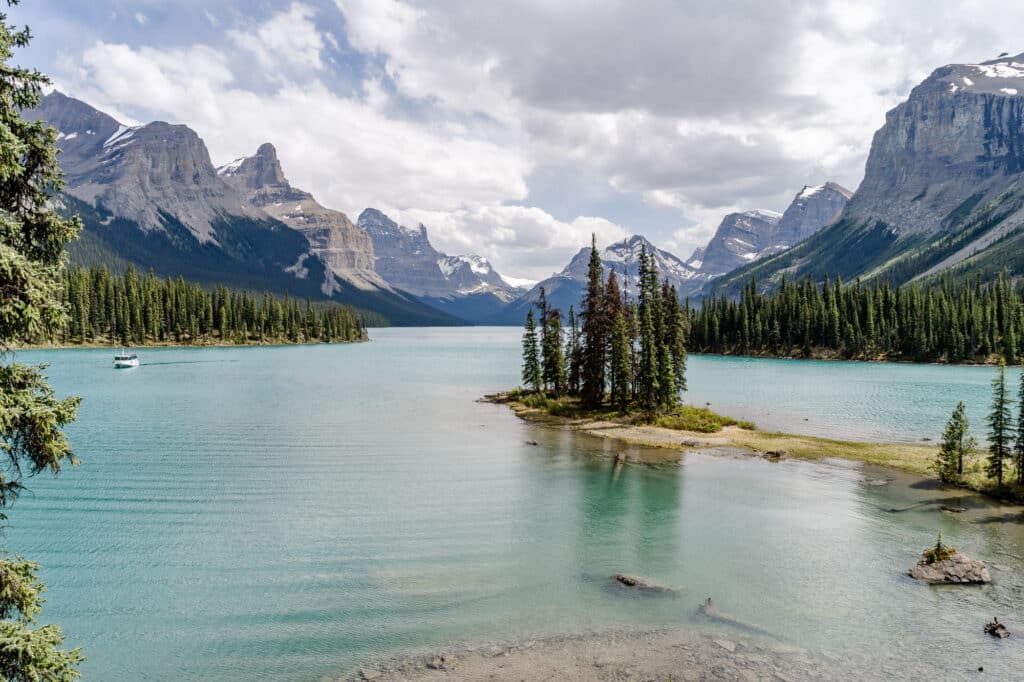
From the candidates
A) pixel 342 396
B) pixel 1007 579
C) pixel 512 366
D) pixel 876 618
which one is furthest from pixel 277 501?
pixel 512 366

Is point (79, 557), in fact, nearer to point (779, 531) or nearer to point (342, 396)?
point (779, 531)

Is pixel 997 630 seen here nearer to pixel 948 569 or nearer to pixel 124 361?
pixel 948 569

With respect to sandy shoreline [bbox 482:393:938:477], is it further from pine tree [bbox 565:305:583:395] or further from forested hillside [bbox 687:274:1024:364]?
forested hillside [bbox 687:274:1024:364]

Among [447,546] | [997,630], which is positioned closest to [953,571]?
[997,630]

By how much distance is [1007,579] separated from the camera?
25.0 m

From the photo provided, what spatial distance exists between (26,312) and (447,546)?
22.6 meters

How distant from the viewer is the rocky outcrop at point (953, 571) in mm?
24828

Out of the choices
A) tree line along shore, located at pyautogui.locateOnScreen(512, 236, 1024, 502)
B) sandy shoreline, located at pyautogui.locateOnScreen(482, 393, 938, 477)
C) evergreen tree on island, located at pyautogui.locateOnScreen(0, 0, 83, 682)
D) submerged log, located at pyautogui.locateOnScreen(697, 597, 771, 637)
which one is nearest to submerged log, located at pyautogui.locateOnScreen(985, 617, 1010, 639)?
submerged log, located at pyautogui.locateOnScreen(697, 597, 771, 637)

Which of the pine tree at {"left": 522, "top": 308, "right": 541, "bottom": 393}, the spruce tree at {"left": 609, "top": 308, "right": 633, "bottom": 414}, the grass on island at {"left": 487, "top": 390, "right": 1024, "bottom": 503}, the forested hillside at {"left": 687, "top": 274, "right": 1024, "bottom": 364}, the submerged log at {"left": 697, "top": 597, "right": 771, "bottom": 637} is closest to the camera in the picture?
the submerged log at {"left": 697, "top": 597, "right": 771, "bottom": 637}

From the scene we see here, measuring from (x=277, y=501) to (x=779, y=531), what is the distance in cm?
2972

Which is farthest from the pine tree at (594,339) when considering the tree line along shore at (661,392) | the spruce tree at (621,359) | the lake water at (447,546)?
the lake water at (447,546)

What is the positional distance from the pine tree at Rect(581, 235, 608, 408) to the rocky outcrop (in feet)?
156

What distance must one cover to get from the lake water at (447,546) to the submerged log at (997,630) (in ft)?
1.72

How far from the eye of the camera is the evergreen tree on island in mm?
9938
